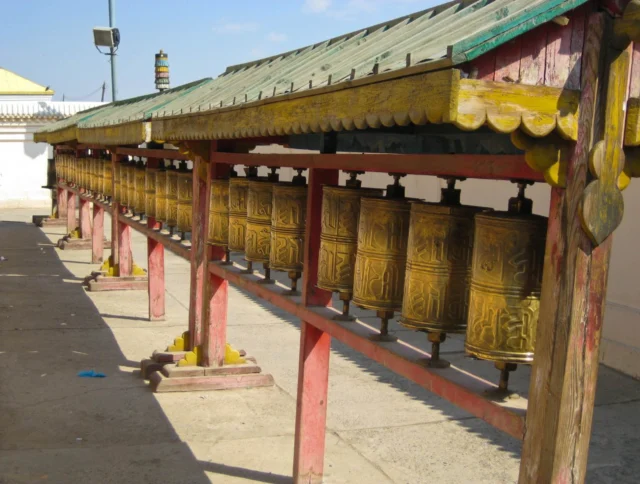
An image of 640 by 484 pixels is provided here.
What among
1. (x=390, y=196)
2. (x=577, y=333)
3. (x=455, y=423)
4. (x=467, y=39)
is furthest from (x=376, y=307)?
(x=455, y=423)

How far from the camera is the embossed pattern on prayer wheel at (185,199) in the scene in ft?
19.4

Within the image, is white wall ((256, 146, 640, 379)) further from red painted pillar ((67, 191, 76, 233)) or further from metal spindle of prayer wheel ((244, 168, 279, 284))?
red painted pillar ((67, 191, 76, 233))

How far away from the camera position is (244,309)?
898 centimetres

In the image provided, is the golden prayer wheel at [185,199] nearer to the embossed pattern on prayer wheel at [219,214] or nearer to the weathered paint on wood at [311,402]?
the embossed pattern on prayer wheel at [219,214]

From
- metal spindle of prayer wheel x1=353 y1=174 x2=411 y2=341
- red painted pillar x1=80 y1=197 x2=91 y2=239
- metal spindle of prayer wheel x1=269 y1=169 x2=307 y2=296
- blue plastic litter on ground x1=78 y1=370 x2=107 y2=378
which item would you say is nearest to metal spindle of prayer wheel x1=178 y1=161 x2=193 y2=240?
blue plastic litter on ground x1=78 y1=370 x2=107 y2=378

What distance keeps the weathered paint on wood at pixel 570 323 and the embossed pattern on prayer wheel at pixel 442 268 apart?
1.52 feet

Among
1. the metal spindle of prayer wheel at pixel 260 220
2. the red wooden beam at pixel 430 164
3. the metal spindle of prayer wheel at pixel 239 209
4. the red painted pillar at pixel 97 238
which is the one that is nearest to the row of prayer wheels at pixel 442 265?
the red wooden beam at pixel 430 164

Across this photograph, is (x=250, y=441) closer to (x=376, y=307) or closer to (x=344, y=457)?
(x=344, y=457)

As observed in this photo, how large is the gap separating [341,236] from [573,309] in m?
1.33

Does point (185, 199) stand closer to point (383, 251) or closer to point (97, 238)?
point (383, 251)

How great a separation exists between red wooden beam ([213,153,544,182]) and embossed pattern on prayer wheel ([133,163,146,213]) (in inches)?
144

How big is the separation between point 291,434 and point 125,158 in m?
4.96

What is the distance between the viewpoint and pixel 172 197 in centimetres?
622

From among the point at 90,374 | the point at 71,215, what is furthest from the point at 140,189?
the point at 71,215
